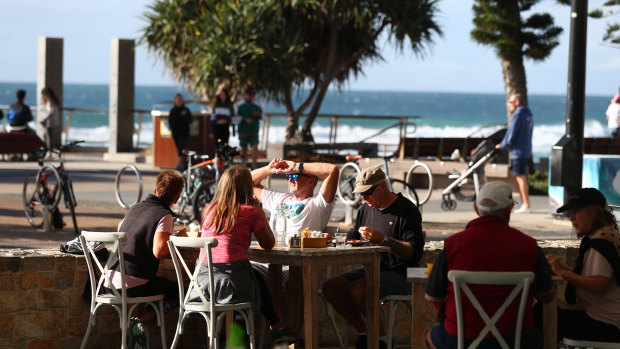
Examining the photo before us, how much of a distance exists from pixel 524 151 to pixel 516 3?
8.50m

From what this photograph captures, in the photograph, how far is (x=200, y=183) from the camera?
14.0 meters

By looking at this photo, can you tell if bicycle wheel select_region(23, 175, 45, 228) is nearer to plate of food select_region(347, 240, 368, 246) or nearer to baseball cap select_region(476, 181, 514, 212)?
plate of food select_region(347, 240, 368, 246)

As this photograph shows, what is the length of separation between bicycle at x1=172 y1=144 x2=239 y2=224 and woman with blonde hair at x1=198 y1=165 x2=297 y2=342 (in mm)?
6490

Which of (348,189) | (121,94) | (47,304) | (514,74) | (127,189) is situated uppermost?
(514,74)

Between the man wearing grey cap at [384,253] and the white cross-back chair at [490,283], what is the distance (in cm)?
161

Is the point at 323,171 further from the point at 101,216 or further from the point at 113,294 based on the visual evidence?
the point at 101,216

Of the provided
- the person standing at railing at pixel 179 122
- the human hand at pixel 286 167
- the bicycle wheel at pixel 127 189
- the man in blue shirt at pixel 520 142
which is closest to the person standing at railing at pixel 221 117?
the person standing at railing at pixel 179 122

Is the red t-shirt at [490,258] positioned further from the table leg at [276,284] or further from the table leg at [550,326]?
the table leg at [276,284]

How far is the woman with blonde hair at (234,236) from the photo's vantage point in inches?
257

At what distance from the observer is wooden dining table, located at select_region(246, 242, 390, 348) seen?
256 inches

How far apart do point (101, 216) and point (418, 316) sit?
8842mm

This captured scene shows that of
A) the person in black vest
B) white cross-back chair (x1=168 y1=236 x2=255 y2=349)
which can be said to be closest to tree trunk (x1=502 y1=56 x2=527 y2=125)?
the person in black vest

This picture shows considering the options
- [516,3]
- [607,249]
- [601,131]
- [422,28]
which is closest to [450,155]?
[516,3]

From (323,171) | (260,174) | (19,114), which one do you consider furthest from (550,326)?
(19,114)
